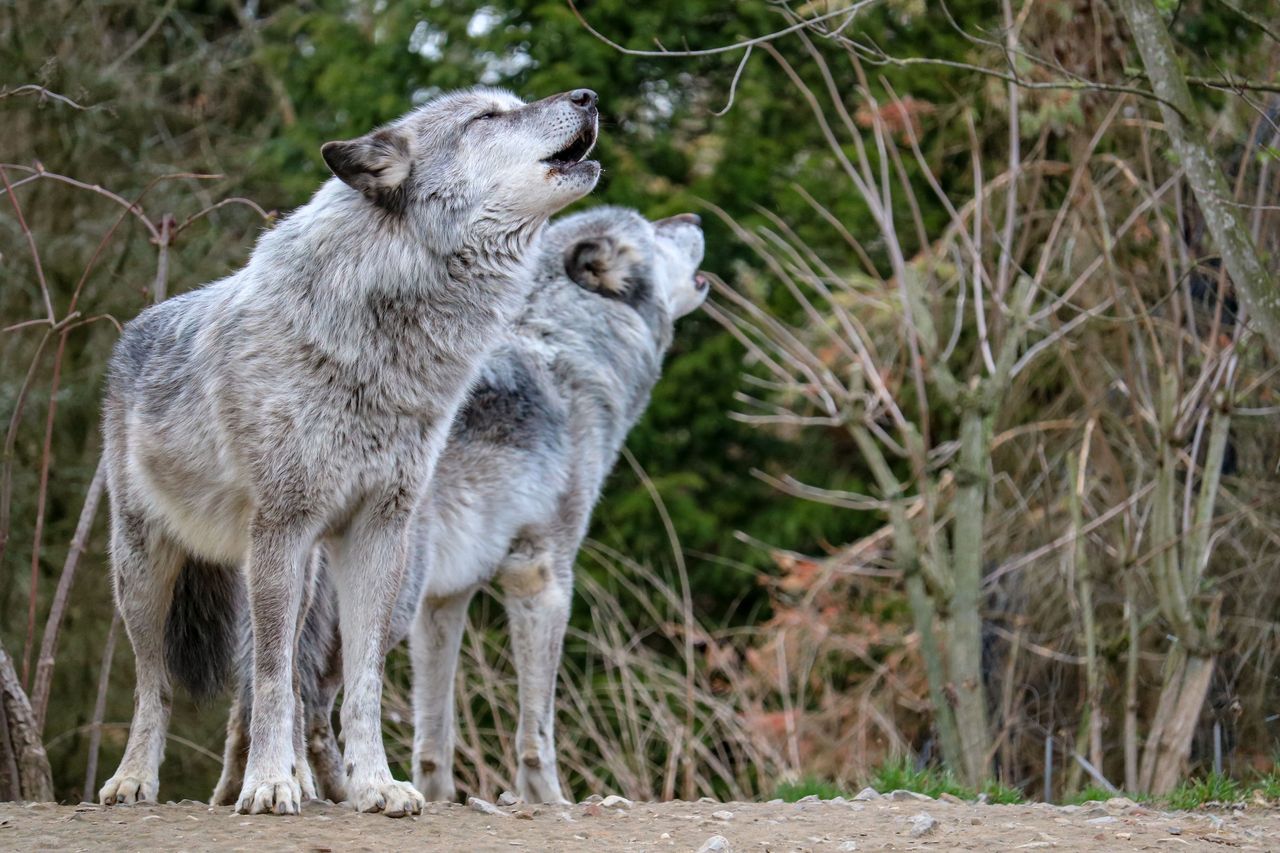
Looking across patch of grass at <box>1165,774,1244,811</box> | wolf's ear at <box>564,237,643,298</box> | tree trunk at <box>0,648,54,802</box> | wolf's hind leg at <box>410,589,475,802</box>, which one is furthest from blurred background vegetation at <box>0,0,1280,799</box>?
tree trunk at <box>0,648,54,802</box>

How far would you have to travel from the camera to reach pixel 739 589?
42.3ft

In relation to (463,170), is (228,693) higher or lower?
lower

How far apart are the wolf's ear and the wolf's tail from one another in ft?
6.98

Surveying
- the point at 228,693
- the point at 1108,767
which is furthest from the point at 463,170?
the point at 1108,767

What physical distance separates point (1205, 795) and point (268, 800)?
10.1 ft

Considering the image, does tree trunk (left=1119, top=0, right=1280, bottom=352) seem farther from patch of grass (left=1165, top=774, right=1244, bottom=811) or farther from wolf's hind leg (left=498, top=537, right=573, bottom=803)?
wolf's hind leg (left=498, top=537, right=573, bottom=803)

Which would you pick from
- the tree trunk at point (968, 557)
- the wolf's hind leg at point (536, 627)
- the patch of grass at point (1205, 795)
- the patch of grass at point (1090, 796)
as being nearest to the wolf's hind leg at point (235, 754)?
the wolf's hind leg at point (536, 627)

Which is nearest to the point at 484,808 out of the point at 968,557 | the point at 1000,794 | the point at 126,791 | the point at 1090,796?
the point at 126,791

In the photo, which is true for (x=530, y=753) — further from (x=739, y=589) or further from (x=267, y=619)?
(x=739, y=589)

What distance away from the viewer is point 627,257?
20.6 feet

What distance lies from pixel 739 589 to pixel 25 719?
28.1 ft

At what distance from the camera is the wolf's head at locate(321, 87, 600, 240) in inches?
168

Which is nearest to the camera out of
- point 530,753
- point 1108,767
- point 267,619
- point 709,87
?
point 267,619

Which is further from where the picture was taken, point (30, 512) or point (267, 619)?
point (30, 512)
